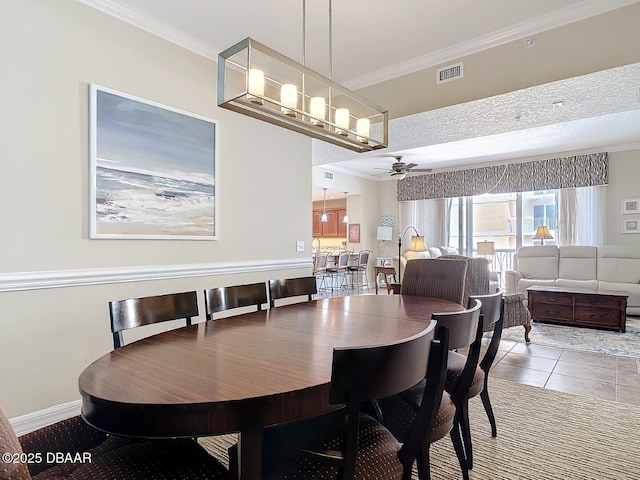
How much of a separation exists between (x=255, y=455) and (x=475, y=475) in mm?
1452

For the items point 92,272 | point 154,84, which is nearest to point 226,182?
point 154,84

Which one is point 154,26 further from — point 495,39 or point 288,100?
point 495,39

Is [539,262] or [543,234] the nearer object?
[539,262]

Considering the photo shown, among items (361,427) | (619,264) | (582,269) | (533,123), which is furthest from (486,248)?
(361,427)

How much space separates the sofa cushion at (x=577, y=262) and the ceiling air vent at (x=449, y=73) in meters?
4.93

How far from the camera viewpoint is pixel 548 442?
2176 millimetres

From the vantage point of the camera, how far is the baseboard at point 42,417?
7.08ft

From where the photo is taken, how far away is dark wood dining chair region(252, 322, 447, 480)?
100cm

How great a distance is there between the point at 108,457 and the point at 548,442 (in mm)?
2318

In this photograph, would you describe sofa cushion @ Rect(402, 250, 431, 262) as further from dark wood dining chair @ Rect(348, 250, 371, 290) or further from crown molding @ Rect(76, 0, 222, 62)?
crown molding @ Rect(76, 0, 222, 62)

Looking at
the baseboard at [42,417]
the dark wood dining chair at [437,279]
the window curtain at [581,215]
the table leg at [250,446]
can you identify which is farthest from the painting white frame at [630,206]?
the baseboard at [42,417]

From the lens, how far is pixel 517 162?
764 centimetres

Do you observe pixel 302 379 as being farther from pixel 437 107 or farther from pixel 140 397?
pixel 437 107

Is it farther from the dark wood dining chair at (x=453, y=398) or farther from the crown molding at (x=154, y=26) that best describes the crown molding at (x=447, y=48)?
the dark wood dining chair at (x=453, y=398)
